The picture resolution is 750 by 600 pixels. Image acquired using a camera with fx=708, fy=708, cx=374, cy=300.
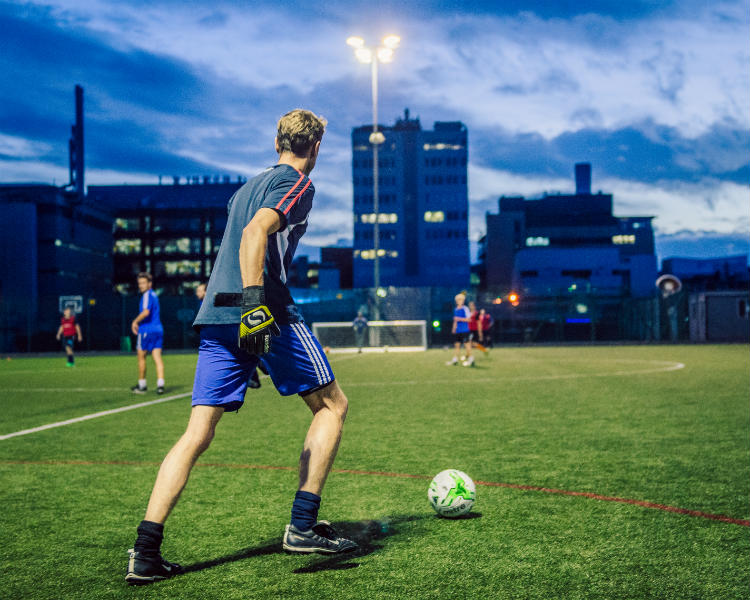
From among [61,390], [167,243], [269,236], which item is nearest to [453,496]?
[269,236]

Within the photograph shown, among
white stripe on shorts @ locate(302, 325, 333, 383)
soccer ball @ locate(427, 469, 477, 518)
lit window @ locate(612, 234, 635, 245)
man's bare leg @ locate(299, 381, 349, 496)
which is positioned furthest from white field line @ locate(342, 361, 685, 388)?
lit window @ locate(612, 234, 635, 245)

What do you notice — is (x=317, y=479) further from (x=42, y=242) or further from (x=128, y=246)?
(x=128, y=246)

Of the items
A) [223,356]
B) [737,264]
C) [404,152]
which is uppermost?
[404,152]

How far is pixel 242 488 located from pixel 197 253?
91892mm

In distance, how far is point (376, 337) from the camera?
110 ft

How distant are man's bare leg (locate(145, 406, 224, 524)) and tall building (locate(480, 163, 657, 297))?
79.8 m

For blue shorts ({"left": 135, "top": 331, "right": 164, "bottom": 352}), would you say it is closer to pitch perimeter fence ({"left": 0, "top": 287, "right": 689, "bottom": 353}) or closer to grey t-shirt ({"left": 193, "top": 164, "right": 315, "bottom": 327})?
grey t-shirt ({"left": 193, "top": 164, "right": 315, "bottom": 327})

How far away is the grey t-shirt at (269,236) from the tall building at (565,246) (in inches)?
3131

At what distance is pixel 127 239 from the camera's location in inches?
3671

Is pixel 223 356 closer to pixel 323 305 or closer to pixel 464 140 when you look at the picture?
pixel 323 305

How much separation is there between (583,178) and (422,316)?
10560cm

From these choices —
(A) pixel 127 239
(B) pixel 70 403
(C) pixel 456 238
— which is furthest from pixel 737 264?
(B) pixel 70 403

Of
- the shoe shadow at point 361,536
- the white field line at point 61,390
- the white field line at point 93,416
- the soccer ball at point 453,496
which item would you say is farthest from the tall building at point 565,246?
the shoe shadow at point 361,536

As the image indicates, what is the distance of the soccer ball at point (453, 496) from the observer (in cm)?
428
